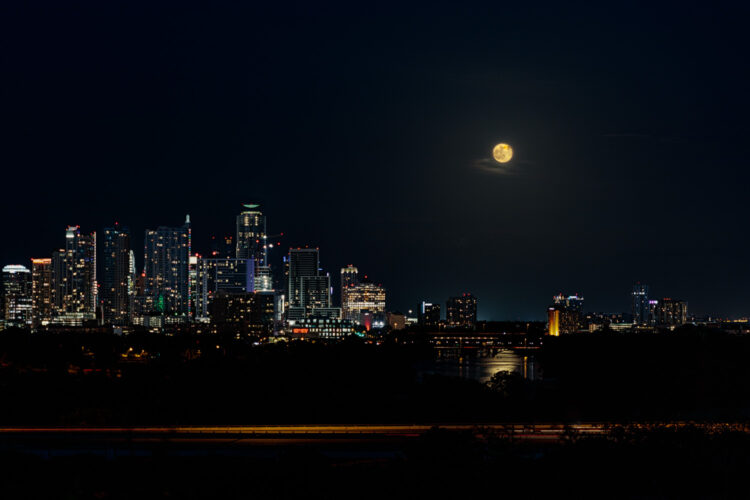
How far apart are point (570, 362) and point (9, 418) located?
162 ft

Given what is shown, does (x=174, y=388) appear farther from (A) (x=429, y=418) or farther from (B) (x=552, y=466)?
(B) (x=552, y=466)

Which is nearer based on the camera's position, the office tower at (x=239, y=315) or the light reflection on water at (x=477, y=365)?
the light reflection on water at (x=477, y=365)

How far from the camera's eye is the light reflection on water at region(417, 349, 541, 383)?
83.6 m

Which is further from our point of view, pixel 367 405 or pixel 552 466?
pixel 367 405

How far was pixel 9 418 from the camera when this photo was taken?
39062 millimetres

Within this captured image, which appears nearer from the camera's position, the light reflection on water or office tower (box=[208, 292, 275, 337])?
the light reflection on water

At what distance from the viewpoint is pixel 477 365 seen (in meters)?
104

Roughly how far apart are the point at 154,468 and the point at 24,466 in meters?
3.28

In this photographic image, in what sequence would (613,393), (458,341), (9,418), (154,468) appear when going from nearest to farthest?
(154,468) → (9,418) → (613,393) → (458,341)

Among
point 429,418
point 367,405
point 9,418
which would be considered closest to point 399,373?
point 367,405

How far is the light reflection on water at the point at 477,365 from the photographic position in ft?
274

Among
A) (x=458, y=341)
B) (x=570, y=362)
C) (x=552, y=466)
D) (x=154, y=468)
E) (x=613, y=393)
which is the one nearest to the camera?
(x=552, y=466)

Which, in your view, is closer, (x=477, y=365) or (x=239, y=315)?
(x=477, y=365)

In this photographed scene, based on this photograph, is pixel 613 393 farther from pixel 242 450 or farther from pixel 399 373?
pixel 242 450
